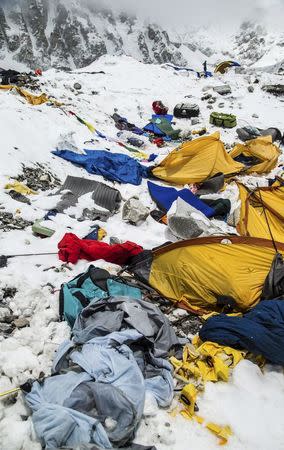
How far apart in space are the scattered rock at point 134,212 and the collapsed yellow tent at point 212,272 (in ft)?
6.89

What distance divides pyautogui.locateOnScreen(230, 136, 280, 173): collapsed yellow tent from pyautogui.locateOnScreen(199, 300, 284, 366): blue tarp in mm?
8104

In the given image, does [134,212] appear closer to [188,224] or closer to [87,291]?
[188,224]

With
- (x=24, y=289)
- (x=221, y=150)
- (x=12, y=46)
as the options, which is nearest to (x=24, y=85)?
(x=221, y=150)

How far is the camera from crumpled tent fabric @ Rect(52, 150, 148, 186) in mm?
9875

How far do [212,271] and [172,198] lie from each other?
12.4 ft

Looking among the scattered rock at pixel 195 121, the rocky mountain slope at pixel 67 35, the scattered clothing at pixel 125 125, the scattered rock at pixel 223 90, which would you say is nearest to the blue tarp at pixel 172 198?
the scattered clothing at pixel 125 125

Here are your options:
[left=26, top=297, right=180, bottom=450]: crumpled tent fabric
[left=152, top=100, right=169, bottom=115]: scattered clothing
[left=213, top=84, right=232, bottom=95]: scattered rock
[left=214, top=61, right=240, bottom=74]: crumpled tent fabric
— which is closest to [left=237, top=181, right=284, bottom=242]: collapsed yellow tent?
[left=26, top=297, right=180, bottom=450]: crumpled tent fabric

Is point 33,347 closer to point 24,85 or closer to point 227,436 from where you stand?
point 227,436

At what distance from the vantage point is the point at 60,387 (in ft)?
10.0

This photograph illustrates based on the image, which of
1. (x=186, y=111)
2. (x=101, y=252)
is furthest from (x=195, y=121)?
(x=101, y=252)

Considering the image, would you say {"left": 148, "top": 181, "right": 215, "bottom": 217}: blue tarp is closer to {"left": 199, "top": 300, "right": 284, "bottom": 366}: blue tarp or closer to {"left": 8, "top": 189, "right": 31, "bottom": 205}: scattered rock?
{"left": 8, "top": 189, "right": 31, "bottom": 205}: scattered rock

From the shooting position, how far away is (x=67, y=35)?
6280 inches

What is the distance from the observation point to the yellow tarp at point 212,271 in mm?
4812

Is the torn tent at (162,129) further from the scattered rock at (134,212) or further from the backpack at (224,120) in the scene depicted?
the scattered rock at (134,212)
